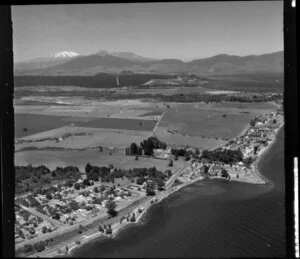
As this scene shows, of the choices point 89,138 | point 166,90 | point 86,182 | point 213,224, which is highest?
point 166,90

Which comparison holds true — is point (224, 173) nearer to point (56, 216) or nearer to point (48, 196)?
point (48, 196)

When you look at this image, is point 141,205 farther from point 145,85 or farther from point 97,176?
point 145,85

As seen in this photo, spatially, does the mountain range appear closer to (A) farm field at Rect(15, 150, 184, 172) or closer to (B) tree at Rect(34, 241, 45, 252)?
(A) farm field at Rect(15, 150, 184, 172)

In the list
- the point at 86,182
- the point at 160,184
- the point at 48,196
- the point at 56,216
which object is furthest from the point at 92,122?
the point at 56,216

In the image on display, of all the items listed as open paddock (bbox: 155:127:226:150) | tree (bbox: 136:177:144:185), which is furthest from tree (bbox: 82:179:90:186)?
open paddock (bbox: 155:127:226:150)

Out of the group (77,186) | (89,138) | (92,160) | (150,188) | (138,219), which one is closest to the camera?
(77,186)

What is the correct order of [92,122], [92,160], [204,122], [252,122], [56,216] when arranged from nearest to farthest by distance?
[56,216]
[92,160]
[92,122]
[204,122]
[252,122]
